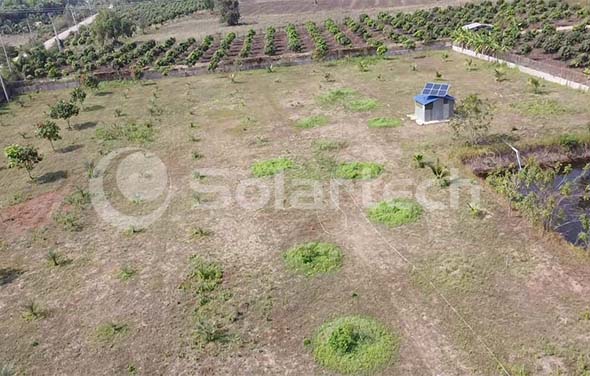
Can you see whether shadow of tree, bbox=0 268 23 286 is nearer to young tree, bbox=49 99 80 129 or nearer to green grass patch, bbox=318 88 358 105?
young tree, bbox=49 99 80 129

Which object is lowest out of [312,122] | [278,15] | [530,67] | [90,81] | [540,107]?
[278,15]

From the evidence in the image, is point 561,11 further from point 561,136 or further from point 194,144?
point 194,144

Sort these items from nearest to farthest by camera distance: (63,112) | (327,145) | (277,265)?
(277,265) < (327,145) < (63,112)

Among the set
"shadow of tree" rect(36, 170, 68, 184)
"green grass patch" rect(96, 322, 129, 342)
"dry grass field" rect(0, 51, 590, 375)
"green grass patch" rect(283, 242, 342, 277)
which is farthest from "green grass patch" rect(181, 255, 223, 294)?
"shadow of tree" rect(36, 170, 68, 184)

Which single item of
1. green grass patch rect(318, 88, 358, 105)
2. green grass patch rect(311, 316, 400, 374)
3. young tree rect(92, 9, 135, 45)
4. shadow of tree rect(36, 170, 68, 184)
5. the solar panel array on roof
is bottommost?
green grass patch rect(311, 316, 400, 374)

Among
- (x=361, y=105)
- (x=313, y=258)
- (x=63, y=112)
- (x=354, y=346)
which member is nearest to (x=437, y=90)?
(x=361, y=105)

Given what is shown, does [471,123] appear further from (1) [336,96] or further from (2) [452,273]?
(1) [336,96]

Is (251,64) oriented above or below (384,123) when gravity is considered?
above
